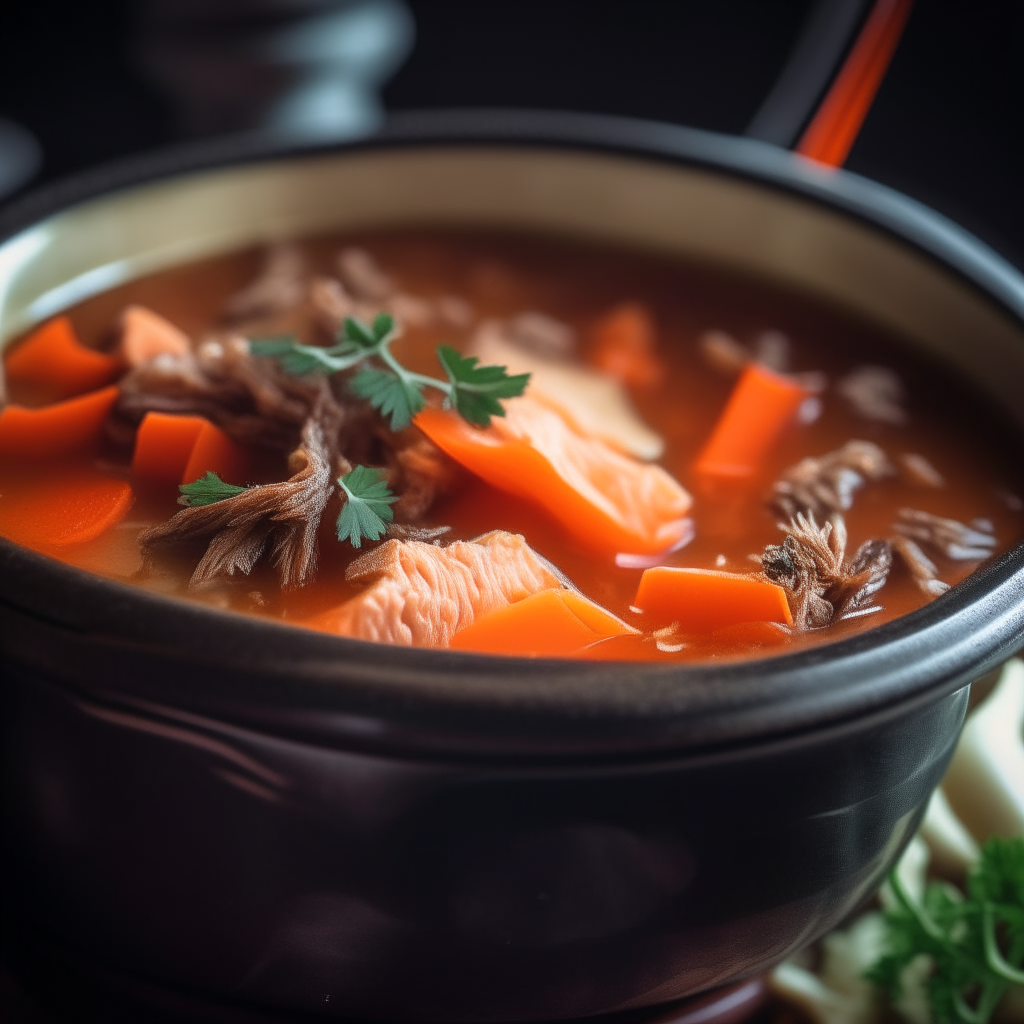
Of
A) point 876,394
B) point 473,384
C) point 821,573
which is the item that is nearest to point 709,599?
point 821,573

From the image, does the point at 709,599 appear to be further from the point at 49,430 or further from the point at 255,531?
the point at 49,430

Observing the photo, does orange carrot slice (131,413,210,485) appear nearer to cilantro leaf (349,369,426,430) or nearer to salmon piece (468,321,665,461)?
cilantro leaf (349,369,426,430)

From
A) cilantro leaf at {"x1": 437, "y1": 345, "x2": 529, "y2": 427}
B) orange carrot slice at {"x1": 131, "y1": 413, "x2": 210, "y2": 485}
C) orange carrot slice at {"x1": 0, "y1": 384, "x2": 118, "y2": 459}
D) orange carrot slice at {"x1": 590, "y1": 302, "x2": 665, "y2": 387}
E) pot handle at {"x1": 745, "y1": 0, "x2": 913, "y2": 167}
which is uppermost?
pot handle at {"x1": 745, "y1": 0, "x2": 913, "y2": 167}

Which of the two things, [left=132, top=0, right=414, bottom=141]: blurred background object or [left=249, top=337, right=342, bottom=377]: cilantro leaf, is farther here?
[left=132, top=0, right=414, bottom=141]: blurred background object

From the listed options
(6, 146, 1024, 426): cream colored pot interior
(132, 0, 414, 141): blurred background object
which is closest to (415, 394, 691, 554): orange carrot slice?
(6, 146, 1024, 426): cream colored pot interior

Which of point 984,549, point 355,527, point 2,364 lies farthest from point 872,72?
point 2,364

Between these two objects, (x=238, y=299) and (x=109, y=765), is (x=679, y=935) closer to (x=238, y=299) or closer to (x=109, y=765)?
(x=109, y=765)

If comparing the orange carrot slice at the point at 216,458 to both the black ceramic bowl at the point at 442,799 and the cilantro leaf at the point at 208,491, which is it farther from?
the black ceramic bowl at the point at 442,799
